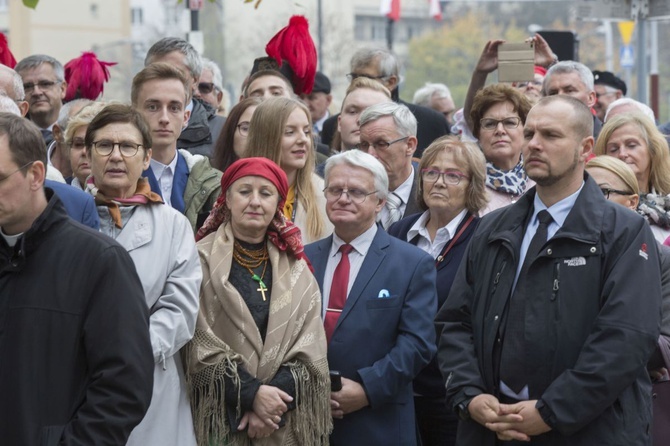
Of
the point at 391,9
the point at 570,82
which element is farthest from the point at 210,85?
the point at 391,9

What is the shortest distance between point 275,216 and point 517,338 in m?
1.41

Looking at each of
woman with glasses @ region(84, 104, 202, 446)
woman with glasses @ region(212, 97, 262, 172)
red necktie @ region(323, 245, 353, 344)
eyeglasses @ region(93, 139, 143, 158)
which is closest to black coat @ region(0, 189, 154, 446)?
woman with glasses @ region(84, 104, 202, 446)

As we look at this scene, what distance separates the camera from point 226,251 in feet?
18.8

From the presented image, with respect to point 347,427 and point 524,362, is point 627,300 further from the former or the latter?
point 347,427

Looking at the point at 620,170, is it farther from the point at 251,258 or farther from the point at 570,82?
the point at 570,82

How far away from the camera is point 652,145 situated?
7.62 metres

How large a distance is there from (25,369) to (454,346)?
6.53ft

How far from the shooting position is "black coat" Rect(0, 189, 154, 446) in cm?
434

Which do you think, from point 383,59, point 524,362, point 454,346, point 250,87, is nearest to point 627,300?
point 524,362

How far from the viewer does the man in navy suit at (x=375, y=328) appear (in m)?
5.87

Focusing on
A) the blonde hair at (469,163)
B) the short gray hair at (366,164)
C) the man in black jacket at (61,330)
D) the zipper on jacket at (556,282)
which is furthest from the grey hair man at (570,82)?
the man in black jacket at (61,330)

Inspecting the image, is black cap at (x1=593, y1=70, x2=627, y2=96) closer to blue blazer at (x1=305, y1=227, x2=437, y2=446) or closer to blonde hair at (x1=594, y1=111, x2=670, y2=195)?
blonde hair at (x1=594, y1=111, x2=670, y2=195)

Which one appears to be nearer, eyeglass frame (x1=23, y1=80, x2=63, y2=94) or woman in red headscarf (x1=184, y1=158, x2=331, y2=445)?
woman in red headscarf (x1=184, y1=158, x2=331, y2=445)

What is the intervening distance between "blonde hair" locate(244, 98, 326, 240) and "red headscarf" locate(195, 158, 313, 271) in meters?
0.74
